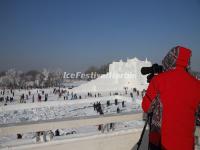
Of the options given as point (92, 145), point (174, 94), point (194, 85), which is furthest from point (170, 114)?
point (92, 145)

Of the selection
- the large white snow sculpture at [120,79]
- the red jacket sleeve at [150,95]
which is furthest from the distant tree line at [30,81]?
the red jacket sleeve at [150,95]

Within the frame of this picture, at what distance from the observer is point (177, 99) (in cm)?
240

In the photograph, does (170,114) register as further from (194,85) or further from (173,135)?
(194,85)

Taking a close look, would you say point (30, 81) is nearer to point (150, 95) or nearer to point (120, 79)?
point (120, 79)

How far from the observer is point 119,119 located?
160 inches

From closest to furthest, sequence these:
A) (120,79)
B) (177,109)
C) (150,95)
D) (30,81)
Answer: (177,109) < (150,95) < (120,79) < (30,81)

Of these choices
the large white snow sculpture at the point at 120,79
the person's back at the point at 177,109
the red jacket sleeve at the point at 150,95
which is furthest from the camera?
the large white snow sculpture at the point at 120,79

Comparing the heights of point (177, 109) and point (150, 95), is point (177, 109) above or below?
below

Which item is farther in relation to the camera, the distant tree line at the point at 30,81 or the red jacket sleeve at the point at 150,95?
the distant tree line at the point at 30,81

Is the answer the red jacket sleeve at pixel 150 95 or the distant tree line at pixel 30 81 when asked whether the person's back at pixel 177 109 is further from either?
the distant tree line at pixel 30 81

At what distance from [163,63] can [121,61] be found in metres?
105

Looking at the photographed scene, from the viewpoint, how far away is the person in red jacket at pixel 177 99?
2.39 m

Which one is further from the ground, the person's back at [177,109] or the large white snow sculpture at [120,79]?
the large white snow sculpture at [120,79]

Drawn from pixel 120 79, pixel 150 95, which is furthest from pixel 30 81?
pixel 150 95
